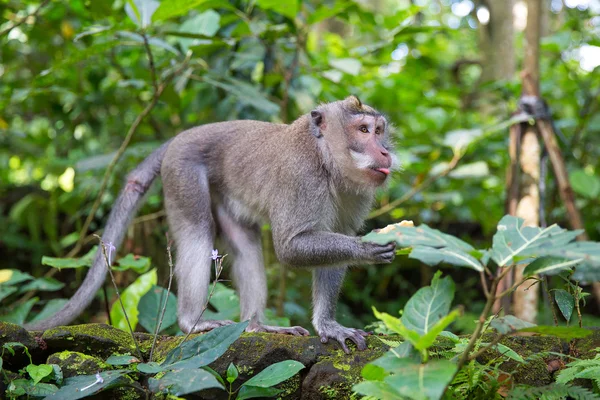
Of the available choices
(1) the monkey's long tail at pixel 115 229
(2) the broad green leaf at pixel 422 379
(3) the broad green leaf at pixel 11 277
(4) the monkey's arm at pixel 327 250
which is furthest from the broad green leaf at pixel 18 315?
(2) the broad green leaf at pixel 422 379

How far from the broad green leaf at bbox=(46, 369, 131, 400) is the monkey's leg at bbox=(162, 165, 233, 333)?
4.61 feet

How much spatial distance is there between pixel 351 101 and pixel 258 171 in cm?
83

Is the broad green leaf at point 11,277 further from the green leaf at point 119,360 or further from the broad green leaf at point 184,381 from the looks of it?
the broad green leaf at point 184,381

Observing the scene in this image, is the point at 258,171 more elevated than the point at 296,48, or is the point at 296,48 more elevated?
the point at 296,48

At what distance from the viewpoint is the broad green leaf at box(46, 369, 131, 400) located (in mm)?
2594

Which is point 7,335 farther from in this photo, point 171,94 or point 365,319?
point 365,319

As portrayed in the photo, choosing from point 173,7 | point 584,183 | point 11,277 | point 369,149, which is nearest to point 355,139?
point 369,149

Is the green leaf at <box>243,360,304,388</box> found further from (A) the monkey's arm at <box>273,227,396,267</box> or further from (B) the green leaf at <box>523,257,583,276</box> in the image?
(B) the green leaf at <box>523,257,583,276</box>

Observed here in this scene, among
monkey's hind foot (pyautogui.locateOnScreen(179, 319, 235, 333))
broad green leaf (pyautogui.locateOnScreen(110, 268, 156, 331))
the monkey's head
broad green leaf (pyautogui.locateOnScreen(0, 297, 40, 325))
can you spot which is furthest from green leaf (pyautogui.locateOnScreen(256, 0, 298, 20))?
broad green leaf (pyautogui.locateOnScreen(0, 297, 40, 325))

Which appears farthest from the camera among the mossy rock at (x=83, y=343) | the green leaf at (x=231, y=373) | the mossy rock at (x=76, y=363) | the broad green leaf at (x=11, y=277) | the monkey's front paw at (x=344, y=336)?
the broad green leaf at (x=11, y=277)

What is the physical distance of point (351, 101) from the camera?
429 centimetres

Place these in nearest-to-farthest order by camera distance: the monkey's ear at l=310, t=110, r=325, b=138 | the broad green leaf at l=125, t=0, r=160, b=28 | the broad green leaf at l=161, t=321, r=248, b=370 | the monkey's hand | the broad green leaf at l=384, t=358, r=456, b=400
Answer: the broad green leaf at l=384, t=358, r=456, b=400 < the broad green leaf at l=161, t=321, r=248, b=370 < the monkey's hand < the monkey's ear at l=310, t=110, r=325, b=138 < the broad green leaf at l=125, t=0, r=160, b=28

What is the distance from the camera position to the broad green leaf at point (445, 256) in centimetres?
218

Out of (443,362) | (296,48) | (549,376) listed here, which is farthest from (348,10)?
(443,362)
